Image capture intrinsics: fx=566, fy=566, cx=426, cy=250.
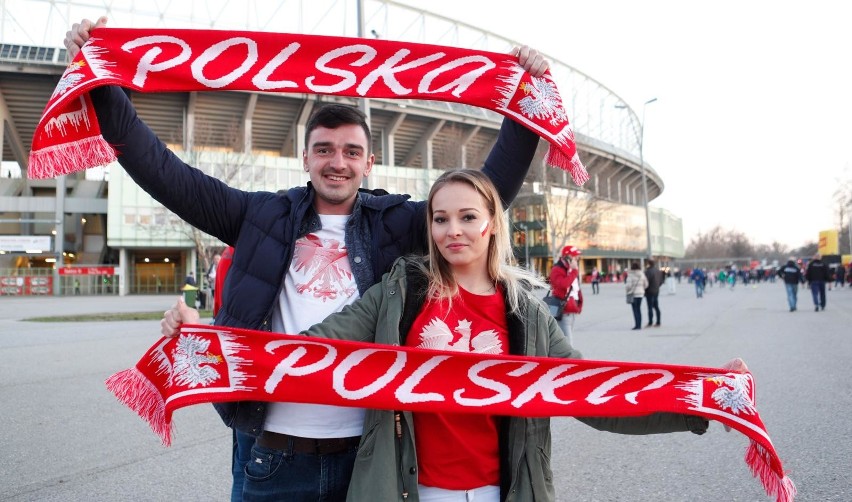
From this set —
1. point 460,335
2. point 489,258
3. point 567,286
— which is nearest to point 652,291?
point 567,286

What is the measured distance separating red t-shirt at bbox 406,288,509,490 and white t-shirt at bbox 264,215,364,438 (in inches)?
10.6

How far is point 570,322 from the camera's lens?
9234 mm

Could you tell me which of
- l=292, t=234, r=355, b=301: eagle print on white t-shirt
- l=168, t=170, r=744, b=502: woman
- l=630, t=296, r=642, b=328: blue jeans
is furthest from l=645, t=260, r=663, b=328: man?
l=292, t=234, r=355, b=301: eagle print on white t-shirt

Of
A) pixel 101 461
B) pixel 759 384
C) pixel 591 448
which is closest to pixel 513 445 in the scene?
pixel 591 448

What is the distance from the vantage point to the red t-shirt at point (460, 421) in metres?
1.99

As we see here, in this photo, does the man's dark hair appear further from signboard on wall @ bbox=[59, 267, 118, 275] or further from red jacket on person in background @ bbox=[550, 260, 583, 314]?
signboard on wall @ bbox=[59, 267, 118, 275]

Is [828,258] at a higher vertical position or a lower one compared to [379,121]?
lower

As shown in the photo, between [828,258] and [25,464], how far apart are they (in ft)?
169

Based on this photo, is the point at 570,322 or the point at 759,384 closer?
the point at 759,384

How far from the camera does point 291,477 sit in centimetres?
204

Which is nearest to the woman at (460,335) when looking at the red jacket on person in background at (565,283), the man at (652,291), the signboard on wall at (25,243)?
the red jacket on person in background at (565,283)

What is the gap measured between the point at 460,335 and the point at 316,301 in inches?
22.4

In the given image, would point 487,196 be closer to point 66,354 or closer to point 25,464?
point 25,464

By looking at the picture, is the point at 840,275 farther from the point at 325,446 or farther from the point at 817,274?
the point at 325,446
